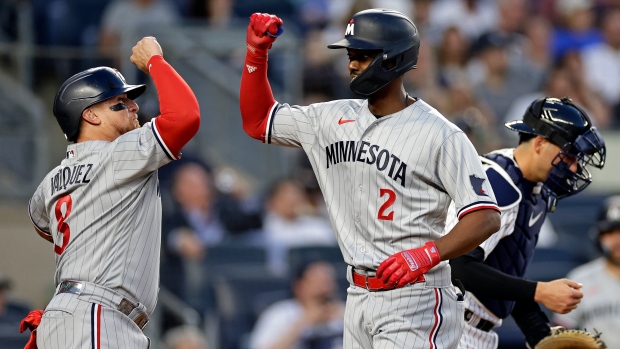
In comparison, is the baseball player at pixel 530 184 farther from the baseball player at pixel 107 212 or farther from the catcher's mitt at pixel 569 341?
the baseball player at pixel 107 212

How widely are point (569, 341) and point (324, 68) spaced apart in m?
5.47

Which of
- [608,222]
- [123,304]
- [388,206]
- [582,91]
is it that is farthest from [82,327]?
[582,91]

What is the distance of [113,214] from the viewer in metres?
4.38

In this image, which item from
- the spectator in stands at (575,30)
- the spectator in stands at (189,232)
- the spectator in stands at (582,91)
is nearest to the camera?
the spectator in stands at (189,232)

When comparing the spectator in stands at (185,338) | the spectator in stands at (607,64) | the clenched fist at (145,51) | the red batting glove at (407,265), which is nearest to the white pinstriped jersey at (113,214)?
the clenched fist at (145,51)

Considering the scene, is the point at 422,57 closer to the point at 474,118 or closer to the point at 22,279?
the point at 474,118

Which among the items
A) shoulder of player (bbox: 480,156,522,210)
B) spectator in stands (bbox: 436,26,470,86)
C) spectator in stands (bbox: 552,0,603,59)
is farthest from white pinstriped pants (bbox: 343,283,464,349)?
spectator in stands (bbox: 552,0,603,59)

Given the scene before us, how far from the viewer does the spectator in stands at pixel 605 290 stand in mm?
7723

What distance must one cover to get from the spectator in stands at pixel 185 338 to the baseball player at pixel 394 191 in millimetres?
3899

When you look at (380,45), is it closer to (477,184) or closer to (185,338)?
(477,184)

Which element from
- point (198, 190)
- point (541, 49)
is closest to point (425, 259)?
point (198, 190)

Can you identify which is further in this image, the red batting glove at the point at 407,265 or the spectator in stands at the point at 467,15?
the spectator in stands at the point at 467,15

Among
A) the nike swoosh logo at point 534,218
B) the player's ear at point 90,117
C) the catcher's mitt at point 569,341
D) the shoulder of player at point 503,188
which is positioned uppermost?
the player's ear at point 90,117

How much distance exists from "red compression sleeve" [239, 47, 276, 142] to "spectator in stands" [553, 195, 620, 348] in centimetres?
380
